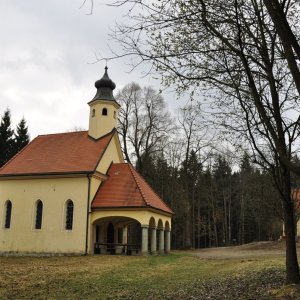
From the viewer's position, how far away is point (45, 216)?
93.7ft

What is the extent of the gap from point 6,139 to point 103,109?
1978 cm

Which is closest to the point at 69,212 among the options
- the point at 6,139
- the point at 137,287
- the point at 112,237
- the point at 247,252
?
the point at 112,237

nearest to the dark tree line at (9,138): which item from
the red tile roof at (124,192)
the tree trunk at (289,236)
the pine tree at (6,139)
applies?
the pine tree at (6,139)

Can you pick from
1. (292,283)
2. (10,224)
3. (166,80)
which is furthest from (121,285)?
(10,224)

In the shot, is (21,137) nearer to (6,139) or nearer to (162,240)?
(6,139)

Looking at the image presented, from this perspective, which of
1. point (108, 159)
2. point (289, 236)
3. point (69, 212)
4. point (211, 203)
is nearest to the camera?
point (289, 236)

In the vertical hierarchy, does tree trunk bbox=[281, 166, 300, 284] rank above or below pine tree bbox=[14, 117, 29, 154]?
below

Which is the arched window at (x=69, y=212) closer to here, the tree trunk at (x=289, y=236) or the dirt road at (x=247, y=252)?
the dirt road at (x=247, y=252)

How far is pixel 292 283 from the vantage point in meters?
9.73

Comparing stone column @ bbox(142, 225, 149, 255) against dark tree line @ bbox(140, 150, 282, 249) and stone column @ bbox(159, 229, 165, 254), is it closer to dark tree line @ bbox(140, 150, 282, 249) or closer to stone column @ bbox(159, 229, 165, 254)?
stone column @ bbox(159, 229, 165, 254)

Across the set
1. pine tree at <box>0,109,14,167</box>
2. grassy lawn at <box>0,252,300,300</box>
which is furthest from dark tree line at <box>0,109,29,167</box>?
grassy lawn at <box>0,252,300,300</box>

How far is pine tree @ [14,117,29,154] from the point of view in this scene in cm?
4856

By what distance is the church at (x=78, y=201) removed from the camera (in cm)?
2734

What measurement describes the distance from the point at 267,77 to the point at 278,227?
45.9 meters
